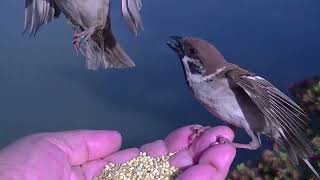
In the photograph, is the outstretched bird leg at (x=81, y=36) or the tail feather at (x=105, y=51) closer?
the outstretched bird leg at (x=81, y=36)

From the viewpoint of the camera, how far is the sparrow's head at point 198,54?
7.29ft

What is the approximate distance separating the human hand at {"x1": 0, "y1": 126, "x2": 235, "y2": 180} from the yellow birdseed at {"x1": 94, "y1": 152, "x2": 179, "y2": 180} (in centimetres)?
3

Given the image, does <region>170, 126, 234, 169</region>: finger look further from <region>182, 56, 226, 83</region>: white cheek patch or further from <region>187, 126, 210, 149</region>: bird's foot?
<region>182, 56, 226, 83</region>: white cheek patch

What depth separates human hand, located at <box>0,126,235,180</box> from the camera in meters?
1.93

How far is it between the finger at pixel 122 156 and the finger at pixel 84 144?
0.03 m

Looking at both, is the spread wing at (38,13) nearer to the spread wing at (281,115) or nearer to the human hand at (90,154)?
the human hand at (90,154)

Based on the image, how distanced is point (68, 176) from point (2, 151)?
0.68 feet

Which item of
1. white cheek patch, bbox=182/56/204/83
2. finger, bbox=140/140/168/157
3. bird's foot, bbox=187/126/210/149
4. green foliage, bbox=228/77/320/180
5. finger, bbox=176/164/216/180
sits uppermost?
white cheek patch, bbox=182/56/204/83

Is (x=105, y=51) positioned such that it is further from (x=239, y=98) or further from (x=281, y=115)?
(x=281, y=115)

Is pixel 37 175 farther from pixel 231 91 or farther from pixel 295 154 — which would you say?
pixel 295 154

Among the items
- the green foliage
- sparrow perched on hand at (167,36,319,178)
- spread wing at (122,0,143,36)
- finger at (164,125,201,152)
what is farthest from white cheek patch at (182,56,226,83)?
the green foliage

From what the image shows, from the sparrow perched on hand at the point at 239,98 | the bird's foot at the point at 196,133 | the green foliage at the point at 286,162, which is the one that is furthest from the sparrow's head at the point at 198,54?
the green foliage at the point at 286,162

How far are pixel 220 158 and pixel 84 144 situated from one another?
1.79 ft

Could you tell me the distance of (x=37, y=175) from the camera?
208 cm
